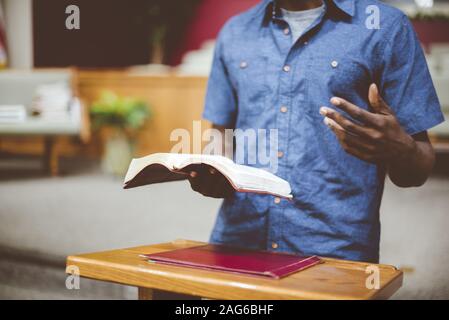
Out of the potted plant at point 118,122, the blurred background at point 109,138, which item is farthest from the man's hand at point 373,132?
the potted plant at point 118,122

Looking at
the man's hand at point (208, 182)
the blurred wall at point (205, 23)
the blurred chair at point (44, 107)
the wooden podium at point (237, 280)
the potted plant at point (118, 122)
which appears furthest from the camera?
the blurred wall at point (205, 23)

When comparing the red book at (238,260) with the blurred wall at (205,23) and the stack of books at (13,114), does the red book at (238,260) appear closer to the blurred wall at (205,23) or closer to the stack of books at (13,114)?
the stack of books at (13,114)

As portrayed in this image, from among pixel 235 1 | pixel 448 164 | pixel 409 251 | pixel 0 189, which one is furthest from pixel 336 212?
pixel 235 1

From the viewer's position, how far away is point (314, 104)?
3.89ft

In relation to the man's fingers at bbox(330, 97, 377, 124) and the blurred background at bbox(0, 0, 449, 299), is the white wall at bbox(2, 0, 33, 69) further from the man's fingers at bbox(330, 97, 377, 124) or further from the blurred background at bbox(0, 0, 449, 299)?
the man's fingers at bbox(330, 97, 377, 124)

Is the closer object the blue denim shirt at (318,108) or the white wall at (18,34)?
the blue denim shirt at (318,108)

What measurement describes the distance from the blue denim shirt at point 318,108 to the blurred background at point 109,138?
31cm

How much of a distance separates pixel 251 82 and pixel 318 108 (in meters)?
0.16

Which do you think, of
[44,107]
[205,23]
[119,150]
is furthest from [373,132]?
[205,23]

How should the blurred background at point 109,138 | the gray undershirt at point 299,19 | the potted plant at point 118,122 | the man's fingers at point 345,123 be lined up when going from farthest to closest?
1. the potted plant at point 118,122
2. the blurred background at point 109,138
3. the gray undershirt at point 299,19
4. the man's fingers at point 345,123

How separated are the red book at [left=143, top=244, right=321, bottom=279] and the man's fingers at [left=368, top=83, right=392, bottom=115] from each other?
26 centimetres

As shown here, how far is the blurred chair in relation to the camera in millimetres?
4465

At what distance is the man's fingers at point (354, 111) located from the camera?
0.85 metres

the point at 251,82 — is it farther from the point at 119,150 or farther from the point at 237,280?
the point at 119,150
